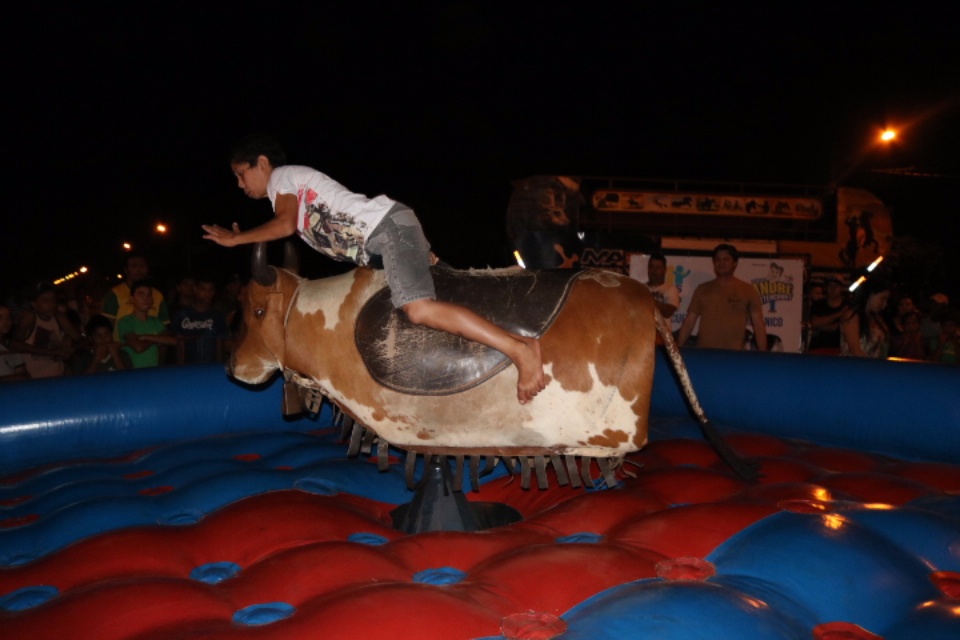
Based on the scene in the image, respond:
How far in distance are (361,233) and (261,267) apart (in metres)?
0.35

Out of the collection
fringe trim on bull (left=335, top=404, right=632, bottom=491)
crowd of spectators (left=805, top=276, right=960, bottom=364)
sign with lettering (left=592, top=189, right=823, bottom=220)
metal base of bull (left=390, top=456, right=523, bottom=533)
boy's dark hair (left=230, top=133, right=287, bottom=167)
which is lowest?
metal base of bull (left=390, top=456, right=523, bottom=533)

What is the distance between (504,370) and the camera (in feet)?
7.02

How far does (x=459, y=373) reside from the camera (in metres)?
2.16

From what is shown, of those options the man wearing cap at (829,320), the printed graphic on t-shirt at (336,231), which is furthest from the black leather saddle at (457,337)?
the man wearing cap at (829,320)

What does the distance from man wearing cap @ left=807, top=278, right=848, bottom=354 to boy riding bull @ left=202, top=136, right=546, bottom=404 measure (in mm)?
5017

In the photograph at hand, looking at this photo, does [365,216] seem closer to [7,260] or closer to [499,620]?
[499,620]

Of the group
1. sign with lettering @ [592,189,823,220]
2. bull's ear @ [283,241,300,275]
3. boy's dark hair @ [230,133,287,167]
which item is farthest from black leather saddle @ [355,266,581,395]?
sign with lettering @ [592,189,823,220]

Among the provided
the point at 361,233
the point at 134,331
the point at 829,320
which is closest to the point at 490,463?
the point at 361,233

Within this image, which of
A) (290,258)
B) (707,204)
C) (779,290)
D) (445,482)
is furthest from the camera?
(707,204)

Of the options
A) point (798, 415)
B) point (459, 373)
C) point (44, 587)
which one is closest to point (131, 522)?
point (44, 587)

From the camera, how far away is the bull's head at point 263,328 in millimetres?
2457

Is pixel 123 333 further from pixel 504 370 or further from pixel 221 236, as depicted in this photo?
pixel 504 370

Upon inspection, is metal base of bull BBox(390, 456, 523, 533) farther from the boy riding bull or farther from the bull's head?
the bull's head

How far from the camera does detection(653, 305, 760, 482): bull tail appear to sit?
225 cm
